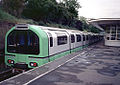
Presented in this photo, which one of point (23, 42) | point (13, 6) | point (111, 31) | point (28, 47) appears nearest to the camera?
point (28, 47)

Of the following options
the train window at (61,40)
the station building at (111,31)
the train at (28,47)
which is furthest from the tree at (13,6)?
the train at (28,47)

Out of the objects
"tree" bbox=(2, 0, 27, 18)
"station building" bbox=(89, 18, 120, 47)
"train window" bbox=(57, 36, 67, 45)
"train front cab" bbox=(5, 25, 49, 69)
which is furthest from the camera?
"station building" bbox=(89, 18, 120, 47)

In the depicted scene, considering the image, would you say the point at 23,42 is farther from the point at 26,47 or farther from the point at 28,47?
the point at 28,47

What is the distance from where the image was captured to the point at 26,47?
8.38 meters

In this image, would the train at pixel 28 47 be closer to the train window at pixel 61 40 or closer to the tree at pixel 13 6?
the train window at pixel 61 40

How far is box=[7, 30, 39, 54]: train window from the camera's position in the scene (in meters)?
8.18

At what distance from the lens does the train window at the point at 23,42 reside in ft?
26.8

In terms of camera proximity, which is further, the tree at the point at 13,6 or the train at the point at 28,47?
the tree at the point at 13,6

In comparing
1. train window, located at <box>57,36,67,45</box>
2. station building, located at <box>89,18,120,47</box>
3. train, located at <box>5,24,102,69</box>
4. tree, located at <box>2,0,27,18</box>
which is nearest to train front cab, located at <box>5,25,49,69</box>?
train, located at <box>5,24,102,69</box>

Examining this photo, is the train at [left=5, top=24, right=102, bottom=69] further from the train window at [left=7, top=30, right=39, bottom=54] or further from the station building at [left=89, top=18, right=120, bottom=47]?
the station building at [left=89, top=18, right=120, bottom=47]

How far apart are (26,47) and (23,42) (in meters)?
0.45

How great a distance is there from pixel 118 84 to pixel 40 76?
11.7 ft

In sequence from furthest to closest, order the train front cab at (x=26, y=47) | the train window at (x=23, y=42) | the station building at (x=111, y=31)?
1. the station building at (x=111, y=31)
2. the train window at (x=23, y=42)
3. the train front cab at (x=26, y=47)

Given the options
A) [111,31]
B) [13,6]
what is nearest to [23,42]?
[13,6]
